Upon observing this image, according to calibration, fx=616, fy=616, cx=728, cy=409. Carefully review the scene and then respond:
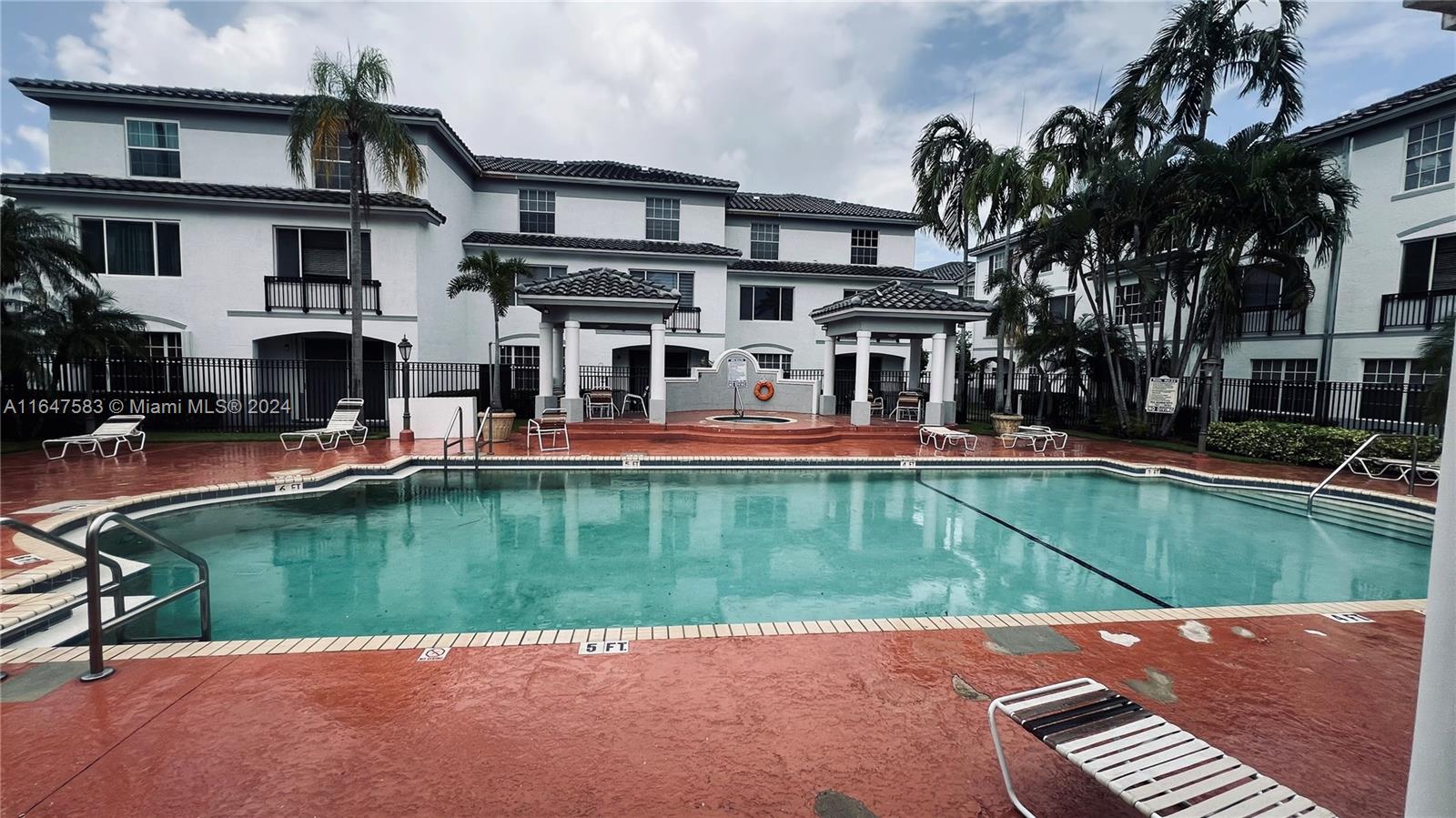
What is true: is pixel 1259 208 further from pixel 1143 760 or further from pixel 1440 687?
pixel 1440 687

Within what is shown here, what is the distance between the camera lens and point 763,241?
2812cm

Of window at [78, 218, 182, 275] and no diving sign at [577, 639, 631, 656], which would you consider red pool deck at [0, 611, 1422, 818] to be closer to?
no diving sign at [577, 639, 631, 656]

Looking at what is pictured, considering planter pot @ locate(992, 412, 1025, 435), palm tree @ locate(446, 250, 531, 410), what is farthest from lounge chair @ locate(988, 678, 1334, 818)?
palm tree @ locate(446, 250, 531, 410)

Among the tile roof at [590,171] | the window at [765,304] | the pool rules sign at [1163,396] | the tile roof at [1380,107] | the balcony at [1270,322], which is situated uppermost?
the tile roof at [590,171]

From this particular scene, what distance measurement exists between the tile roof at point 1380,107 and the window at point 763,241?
1777cm

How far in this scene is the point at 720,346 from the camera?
83.8ft

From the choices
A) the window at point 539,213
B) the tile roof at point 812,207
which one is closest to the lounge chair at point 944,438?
the tile roof at point 812,207

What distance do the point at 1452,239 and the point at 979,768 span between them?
2210 centimetres

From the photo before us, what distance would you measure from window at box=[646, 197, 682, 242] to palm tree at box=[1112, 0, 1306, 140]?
52.0ft

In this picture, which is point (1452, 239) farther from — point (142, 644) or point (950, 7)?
point (142, 644)

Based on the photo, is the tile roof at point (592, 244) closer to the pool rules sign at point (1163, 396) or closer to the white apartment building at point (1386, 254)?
the white apartment building at point (1386, 254)

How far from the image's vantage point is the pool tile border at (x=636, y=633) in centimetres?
422

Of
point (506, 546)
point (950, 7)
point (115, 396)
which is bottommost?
point (506, 546)

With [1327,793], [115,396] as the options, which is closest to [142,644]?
[1327,793]
